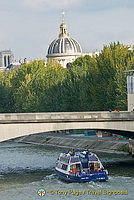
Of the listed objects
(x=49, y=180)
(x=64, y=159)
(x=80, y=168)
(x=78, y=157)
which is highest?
(x=78, y=157)

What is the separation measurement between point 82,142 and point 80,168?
3221cm

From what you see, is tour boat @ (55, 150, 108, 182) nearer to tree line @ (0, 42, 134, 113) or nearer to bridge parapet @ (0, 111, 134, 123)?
bridge parapet @ (0, 111, 134, 123)

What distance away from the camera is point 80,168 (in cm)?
7019

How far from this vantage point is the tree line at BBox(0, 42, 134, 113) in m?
100

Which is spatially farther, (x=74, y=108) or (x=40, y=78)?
(x=40, y=78)

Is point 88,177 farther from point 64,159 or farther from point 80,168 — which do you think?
point 64,159

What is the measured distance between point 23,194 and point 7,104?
89.3m

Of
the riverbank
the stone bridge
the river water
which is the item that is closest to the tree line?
the riverbank

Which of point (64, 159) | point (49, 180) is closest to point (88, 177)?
point (49, 180)

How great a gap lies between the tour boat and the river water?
0.94m

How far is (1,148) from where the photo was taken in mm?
104438

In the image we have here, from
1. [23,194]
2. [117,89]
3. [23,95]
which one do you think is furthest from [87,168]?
[23,95]

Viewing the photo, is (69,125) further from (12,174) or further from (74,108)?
(74,108)

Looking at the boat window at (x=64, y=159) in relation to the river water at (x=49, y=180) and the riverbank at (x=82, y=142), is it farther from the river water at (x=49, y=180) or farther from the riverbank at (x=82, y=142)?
the riverbank at (x=82, y=142)
